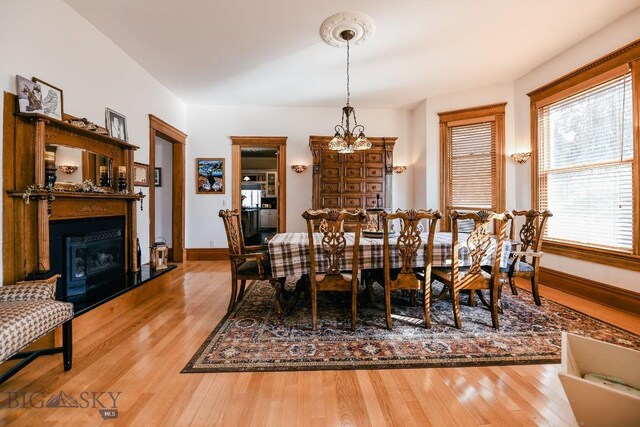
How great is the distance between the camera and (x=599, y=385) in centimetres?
74

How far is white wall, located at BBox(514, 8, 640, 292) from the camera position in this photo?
290 cm

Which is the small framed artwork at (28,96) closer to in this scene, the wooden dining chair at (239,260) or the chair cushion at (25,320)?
the chair cushion at (25,320)

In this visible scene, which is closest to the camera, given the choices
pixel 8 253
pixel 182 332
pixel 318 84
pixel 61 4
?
pixel 8 253

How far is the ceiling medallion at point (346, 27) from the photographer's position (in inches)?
110

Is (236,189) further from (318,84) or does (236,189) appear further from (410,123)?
(410,123)

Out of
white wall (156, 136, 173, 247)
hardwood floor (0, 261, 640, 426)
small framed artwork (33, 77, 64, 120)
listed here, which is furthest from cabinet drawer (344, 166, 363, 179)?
small framed artwork (33, 77, 64, 120)

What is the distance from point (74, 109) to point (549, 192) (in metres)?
5.85

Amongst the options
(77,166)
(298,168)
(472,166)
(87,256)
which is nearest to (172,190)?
(298,168)

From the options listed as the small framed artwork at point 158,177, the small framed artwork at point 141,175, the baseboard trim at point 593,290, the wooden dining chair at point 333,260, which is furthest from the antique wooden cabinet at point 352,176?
the small framed artwork at point 158,177

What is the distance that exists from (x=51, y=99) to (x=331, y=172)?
12.3 feet

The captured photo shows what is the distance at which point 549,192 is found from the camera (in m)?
3.92

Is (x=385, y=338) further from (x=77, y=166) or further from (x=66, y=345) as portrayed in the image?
(x=77, y=166)

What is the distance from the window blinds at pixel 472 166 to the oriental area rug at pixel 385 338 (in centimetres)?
213

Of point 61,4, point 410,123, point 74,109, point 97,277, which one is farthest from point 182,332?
point 410,123
